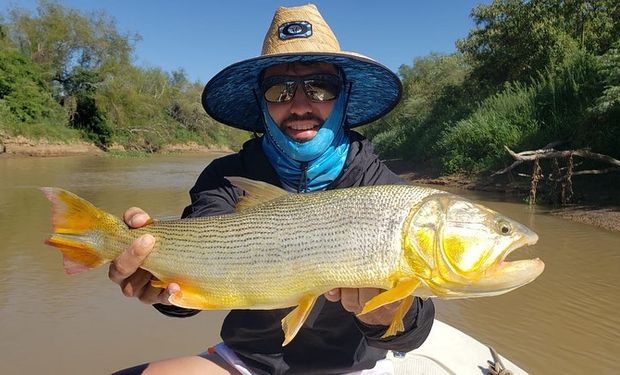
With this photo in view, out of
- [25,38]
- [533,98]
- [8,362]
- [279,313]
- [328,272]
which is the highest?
[25,38]

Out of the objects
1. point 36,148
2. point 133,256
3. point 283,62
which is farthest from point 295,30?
point 36,148

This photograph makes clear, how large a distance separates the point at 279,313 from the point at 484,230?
1363 millimetres

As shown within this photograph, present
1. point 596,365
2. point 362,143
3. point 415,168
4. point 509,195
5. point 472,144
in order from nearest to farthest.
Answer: point 362,143
point 596,365
point 509,195
point 472,144
point 415,168

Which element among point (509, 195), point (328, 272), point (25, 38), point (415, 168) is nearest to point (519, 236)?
point (328, 272)

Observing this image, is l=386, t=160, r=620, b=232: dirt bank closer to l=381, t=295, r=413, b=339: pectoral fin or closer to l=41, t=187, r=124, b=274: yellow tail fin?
l=381, t=295, r=413, b=339: pectoral fin

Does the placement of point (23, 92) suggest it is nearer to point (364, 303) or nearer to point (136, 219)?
point (136, 219)

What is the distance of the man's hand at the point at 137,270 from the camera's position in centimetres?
233

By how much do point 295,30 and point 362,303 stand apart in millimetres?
1820

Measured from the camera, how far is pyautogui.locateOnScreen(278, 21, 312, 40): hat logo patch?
10.2 ft

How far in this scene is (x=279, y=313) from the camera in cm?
286

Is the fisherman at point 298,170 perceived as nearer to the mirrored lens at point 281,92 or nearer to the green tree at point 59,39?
the mirrored lens at point 281,92

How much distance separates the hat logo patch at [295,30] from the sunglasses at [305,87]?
276mm

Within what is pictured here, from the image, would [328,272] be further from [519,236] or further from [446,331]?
[446,331]

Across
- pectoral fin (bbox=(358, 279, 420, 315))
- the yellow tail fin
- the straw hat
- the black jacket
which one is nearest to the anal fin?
the yellow tail fin
